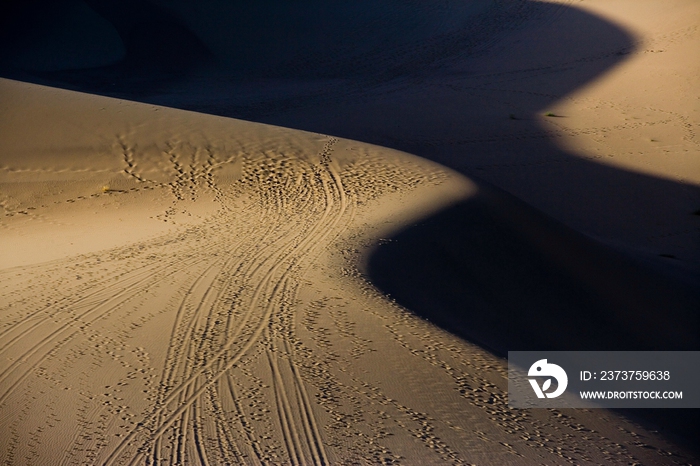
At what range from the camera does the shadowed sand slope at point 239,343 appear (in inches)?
147

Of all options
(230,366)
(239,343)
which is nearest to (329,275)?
(239,343)

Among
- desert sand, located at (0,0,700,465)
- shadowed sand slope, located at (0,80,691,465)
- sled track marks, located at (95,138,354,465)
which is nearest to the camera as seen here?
sled track marks, located at (95,138,354,465)

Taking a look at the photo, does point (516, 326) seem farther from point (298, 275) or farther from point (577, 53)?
point (577, 53)

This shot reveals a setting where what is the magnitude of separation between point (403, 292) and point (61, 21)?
20873 mm

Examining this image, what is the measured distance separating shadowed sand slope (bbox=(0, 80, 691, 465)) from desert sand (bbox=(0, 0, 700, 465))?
0.02m

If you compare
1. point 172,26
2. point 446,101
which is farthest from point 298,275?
point 172,26

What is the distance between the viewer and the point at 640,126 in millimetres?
14484

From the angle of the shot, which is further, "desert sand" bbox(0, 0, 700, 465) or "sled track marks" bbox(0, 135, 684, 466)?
"desert sand" bbox(0, 0, 700, 465)

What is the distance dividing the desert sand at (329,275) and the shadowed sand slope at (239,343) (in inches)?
0.7

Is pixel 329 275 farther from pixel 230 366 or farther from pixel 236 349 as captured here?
pixel 230 366

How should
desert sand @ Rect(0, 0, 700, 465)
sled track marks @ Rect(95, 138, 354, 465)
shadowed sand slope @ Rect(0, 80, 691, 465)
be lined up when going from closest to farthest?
sled track marks @ Rect(95, 138, 354, 465)
shadowed sand slope @ Rect(0, 80, 691, 465)
desert sand @ Rect(0, 0, 700, 465)

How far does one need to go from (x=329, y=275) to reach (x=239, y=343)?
1.28 m

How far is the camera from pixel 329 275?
562cm

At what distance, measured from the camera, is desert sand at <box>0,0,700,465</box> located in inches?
152
